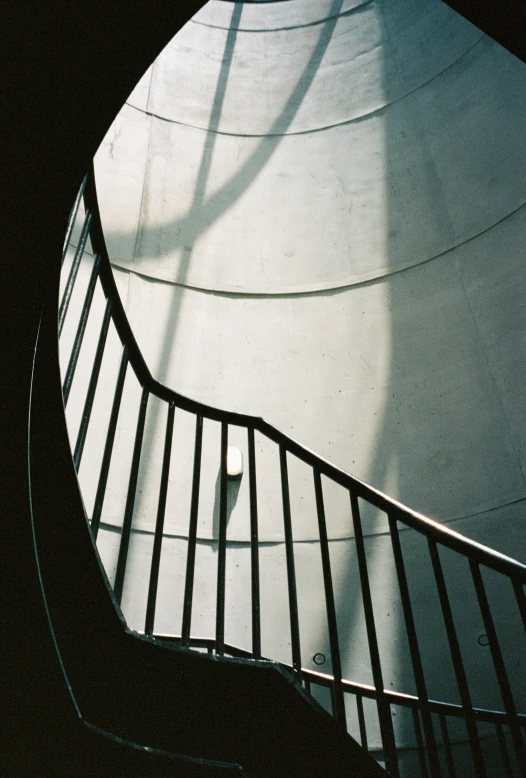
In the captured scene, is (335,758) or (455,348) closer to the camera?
(335,758)

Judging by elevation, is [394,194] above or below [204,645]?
above

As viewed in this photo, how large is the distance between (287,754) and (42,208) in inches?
63.3

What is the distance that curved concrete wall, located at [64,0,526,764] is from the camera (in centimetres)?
439

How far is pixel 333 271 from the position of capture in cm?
557

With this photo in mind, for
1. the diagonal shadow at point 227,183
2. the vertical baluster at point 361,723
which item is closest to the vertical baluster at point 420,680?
the vertical baluster at point 361,723

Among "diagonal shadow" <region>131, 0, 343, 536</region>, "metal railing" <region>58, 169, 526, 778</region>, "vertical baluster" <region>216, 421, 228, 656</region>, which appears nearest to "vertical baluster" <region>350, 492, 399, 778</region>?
"metal railing" <region>58, 169, 526, 778</region>

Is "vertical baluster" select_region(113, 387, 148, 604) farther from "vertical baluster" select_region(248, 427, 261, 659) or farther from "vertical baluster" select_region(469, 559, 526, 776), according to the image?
"vertical baluster" select_region(469, 559, 526, 776)

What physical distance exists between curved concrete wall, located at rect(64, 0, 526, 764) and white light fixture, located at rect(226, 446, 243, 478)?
0.41ft

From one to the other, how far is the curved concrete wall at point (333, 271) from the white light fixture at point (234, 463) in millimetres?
124

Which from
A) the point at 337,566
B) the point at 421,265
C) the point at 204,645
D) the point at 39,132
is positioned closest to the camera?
the point at 39,132

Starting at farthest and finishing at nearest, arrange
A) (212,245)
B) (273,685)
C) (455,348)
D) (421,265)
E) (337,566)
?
1. (212,245)
2. (421,265)
3. (455,348)
4. (337,566)
5. (273,685)

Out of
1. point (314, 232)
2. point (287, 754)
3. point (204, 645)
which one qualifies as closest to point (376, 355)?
point (314, 232)

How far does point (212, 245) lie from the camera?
572cm

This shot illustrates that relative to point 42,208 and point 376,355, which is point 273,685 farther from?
point 376,355
